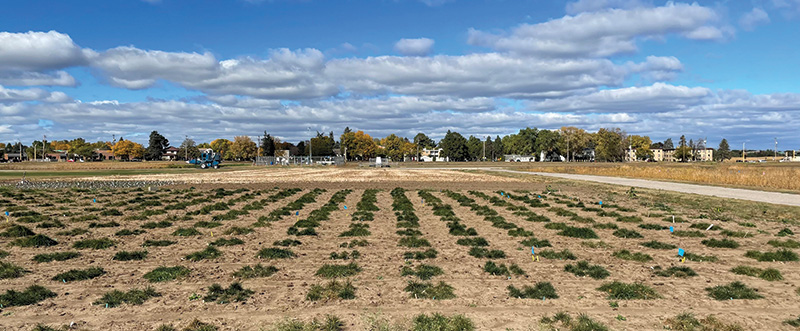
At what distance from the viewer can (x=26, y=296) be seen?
8062 mm

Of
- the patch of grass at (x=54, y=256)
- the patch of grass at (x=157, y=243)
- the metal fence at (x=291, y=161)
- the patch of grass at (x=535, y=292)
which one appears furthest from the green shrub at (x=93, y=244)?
the metal fence at (x=291, y=161)

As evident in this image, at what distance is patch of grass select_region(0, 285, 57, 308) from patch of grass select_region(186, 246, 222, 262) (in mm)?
3102

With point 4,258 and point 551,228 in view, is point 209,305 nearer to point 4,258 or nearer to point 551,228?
point 4,258

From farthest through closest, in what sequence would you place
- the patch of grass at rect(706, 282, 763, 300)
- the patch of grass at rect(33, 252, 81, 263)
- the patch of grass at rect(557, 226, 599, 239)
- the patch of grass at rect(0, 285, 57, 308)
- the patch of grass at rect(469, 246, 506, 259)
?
1. the patch of grass at rect(557, 226, 599, 239)
2. the patch of grass at rect(469, 246, 506, 259)
3. the patch of grass at rect(33, 252, 81, 263)
4. the patch of grass at rect(706, 282, 763, 300)
5. the patch of grass at rect(0, 285, 57, 308)

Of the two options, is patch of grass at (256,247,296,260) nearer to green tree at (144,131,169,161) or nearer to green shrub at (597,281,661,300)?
green shrub at (597,281,661,300)

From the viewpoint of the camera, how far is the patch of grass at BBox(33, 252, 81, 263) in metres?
11.0

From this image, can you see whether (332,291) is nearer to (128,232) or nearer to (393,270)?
(393,270)

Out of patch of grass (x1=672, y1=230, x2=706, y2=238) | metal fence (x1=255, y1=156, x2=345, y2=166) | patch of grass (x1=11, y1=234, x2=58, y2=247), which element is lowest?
patch of grass (x1=672, y1=230, x2=706, y2=238)

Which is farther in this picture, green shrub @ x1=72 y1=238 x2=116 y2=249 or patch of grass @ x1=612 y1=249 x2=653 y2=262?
green shrub @ x1=72 y1=238 x2=116 y2=249

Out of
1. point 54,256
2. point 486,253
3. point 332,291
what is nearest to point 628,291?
point 486,253

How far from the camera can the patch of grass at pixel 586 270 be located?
981cm

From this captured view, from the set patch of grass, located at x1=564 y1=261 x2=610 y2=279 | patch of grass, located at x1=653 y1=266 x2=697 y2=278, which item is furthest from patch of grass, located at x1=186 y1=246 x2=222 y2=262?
patch of grass, located at x1=653 y1=266 x2=697 y2=278

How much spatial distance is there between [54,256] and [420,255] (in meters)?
8.02

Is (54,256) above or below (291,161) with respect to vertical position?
below
